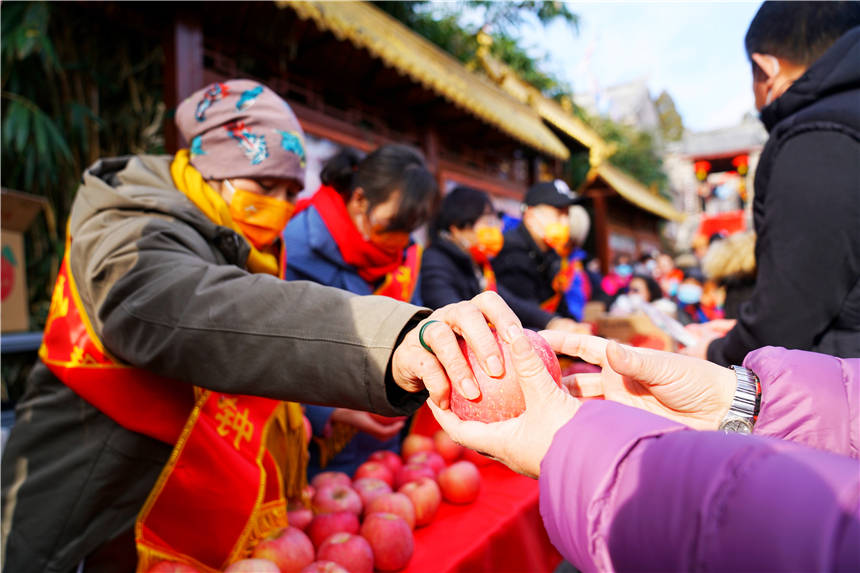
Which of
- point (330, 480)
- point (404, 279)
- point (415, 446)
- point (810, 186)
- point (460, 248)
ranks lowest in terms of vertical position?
point (415, 446)

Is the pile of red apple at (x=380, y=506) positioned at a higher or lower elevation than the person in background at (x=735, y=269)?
lower

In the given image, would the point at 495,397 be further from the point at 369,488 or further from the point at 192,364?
the point at 369,488

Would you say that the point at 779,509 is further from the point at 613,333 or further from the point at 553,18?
the point at 553,18

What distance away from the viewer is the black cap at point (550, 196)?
12.2 ft

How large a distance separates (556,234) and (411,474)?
93.9 inches

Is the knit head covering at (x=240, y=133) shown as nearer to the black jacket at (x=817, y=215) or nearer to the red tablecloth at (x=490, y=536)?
the red tablecloth at (x=490, y=536)

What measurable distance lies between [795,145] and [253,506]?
1922 mm

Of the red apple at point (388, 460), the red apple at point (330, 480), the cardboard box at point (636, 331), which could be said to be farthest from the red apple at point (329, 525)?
the cardboard box at point (636, 331)

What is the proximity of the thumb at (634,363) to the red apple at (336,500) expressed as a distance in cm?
104

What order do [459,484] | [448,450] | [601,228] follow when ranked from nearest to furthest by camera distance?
[459,484] < [448,450] < [601,228]

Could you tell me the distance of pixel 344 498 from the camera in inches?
63.7

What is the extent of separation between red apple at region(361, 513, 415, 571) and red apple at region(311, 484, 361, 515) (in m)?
0.21

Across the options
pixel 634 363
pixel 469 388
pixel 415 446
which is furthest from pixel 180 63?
pixel 634 363

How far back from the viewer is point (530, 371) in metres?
0.83
